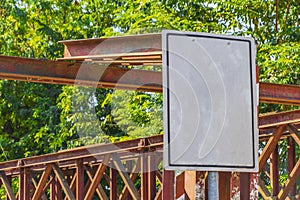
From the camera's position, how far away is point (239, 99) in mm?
3256

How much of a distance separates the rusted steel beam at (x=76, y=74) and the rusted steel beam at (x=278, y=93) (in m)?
1.34

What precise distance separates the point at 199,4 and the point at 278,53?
3595 millimetres

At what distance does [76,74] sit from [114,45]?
1609 millimetres

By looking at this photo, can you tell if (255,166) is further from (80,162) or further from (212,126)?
(80,162)

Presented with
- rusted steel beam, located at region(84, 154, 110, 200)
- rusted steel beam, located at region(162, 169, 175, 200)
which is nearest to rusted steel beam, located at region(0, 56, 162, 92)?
rusted steel beam, located at region(162, 169, 175, 200)

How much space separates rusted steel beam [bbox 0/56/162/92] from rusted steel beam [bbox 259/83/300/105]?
134 centimetres

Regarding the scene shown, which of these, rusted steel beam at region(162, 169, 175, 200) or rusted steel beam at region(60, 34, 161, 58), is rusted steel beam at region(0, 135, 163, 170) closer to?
rusted steel beam at region(60, 34, 161, 58)

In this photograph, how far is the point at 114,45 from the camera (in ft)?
27.3

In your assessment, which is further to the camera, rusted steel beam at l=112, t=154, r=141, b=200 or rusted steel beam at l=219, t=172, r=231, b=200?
rusted steel beam at l=112, t=154, r=141, b=200

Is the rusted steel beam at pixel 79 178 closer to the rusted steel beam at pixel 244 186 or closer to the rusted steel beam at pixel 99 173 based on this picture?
the rusted steel beam at pixel 99 173

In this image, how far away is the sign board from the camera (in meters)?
3.19

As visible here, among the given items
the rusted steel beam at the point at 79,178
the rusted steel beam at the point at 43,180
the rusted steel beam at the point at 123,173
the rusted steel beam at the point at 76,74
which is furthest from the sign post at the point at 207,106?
the rusted steel beam at the point at 43,180

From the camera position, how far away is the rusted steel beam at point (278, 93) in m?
11.1

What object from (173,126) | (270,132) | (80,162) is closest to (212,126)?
(173,126)
